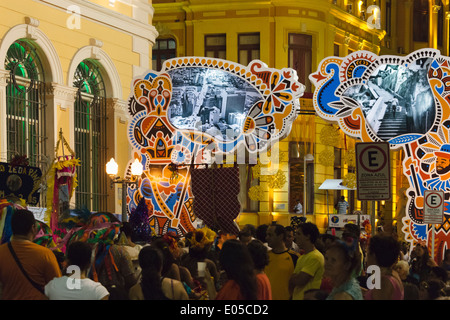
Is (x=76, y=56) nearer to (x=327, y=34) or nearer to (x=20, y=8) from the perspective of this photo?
(x=20, y=8)

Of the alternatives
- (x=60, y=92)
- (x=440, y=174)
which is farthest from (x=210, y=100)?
(x=440, y=174)

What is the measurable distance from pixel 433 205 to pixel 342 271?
10890 mm

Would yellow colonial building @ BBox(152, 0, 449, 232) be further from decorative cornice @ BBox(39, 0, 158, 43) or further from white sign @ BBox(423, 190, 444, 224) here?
white sign @ BBox(423, 190, 444, 224)

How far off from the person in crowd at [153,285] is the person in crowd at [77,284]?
1.09 feet

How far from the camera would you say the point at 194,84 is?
869 inches

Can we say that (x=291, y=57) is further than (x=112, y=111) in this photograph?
Yes

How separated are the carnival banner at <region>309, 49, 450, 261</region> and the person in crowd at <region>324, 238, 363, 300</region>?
13.2 m

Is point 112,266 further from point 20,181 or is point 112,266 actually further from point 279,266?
point 20,181

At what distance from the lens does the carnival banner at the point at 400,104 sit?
810 inches

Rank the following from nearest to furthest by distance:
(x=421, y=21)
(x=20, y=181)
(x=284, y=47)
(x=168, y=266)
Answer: (x=168, y=266) < (x=20, y=181) < (x=284, y=47) < (x=421, y=21)

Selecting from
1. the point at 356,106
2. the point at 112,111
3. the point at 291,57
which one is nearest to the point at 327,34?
Result: the point at 291,57

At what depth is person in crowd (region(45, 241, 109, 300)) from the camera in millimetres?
7668

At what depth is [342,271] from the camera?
740cm

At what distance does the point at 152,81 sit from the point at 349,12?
61.0 feet
